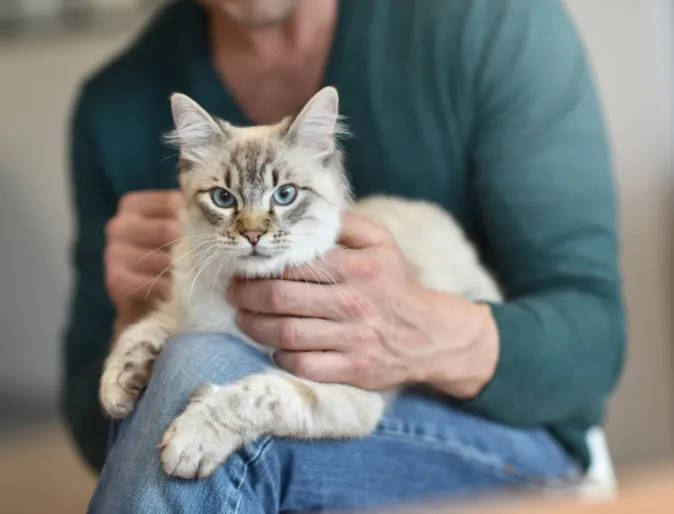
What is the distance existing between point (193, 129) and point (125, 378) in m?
0.29

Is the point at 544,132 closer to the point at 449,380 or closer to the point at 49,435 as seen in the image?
the point at 449,380

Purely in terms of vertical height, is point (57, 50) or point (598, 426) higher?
point (57, 50)

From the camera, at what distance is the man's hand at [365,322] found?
78 centimetres

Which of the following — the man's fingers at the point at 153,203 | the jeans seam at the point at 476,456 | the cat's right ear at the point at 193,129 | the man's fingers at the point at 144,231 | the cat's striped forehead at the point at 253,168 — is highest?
the cat's right ear at the point at 193,129

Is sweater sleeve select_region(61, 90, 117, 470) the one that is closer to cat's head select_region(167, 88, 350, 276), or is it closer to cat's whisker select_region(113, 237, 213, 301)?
cat's whisker select_region(113, 237, 213, 301)

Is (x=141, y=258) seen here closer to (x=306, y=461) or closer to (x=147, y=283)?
(x=147, y=283)

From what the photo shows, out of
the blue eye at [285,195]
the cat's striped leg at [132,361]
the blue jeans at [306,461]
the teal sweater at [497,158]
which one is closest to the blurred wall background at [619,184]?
the teal sweater at [497,158]

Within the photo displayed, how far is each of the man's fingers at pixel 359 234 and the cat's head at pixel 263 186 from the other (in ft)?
0.04

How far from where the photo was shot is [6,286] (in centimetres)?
139

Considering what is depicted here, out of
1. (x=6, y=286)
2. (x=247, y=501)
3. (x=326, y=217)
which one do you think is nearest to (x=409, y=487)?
(x=247, y=501)

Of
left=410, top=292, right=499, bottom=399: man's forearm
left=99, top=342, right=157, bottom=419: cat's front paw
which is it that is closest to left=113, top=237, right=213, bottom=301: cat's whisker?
left=99, top=342, right=157, bottom=419: cat's front paw

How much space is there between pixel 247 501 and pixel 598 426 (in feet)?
1.97

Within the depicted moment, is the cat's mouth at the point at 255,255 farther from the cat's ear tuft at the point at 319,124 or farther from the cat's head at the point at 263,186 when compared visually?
the cat's ear tuft at the point at 319,124

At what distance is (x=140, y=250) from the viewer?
0.96 m
